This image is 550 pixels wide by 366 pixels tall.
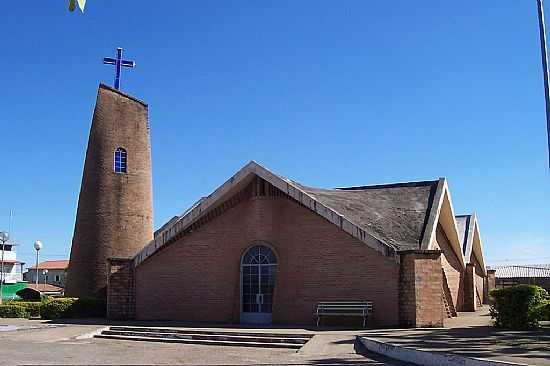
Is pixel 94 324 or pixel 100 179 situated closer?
pixel 94 324

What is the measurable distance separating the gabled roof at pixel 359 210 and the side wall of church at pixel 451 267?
3211 mm

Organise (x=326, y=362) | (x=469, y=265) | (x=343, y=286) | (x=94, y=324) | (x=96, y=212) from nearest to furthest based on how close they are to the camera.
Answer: (x=326, y=362)
(x=343, y=286)
(x=94, y=324)
(x=96, y=212)
(x=469, y=265)

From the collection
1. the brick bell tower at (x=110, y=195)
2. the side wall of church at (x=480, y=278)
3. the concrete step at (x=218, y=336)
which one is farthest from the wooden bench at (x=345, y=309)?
the side wall of church at (x=480, y=278)

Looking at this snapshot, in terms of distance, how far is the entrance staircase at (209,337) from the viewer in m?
17.6

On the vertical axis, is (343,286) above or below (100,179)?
below

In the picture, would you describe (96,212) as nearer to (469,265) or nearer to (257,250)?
(257,250)

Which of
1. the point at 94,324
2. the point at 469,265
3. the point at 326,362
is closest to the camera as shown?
the point at 326,362

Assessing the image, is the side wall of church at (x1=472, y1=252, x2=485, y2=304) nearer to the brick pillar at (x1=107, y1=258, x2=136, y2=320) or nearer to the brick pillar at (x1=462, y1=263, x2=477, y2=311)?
the brick pillar at (x1=462, y1=263, x2=477, y2=311)

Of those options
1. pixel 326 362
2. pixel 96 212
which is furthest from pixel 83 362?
pixel 96 212

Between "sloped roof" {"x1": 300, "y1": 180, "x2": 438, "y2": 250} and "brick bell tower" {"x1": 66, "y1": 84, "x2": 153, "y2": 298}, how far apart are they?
999 cm

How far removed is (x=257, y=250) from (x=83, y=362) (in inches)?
386

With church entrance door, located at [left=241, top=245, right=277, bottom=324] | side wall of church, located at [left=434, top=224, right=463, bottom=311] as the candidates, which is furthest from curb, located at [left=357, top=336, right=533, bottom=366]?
side wall of church, located at [left=434, top=224, right=463, bottom=311]

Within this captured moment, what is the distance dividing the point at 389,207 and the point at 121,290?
1082 cm

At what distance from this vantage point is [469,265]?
33531 mm
